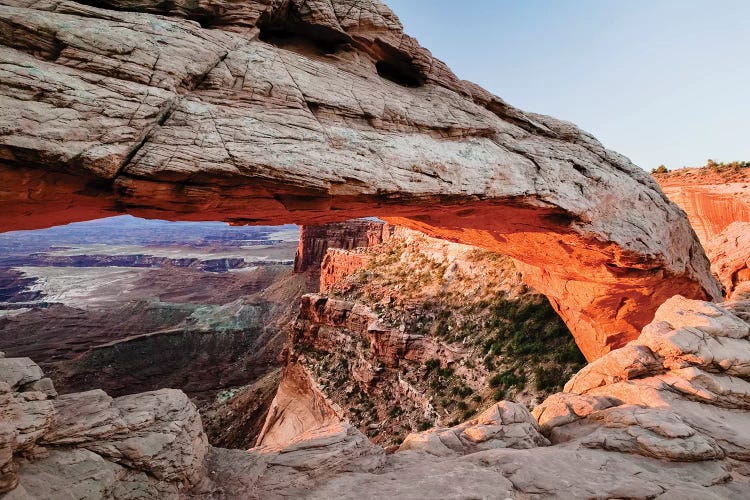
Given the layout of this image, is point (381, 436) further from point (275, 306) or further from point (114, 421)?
point (275, 306)

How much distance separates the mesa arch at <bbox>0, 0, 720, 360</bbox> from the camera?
6309mm

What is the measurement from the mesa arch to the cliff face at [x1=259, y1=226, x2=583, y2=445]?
646 centimetres

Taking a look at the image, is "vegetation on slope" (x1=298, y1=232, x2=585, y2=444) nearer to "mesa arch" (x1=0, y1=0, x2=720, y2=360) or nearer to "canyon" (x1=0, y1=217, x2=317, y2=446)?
"mesa arch" (x1=0, y1=0, x2=720, y2=360)

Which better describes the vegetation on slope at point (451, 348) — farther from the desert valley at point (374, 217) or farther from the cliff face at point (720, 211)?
the cliff face at point (720, 211)

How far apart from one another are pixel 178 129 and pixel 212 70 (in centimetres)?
182

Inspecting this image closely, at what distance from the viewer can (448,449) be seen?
8.24m

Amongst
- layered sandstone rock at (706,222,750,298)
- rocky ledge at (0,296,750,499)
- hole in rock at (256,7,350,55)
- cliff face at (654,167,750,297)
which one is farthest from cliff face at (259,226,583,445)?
hole in rock at (256,7,350,55)

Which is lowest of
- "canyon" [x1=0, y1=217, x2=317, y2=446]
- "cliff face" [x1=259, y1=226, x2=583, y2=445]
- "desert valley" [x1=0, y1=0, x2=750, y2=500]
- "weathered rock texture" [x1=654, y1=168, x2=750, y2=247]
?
"canyon" [x1=0, y1=217, x2=317, y2=446]

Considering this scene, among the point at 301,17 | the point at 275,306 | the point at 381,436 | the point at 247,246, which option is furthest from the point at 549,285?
the point at 247,246

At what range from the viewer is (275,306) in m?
69.1

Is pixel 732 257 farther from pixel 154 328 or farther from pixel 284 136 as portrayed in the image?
pixel 154 328

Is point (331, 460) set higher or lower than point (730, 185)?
lower

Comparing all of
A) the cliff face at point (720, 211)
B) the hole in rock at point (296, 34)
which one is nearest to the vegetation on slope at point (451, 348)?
the cliff face at point (720, 211)

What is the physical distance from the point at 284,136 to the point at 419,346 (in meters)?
17.7
